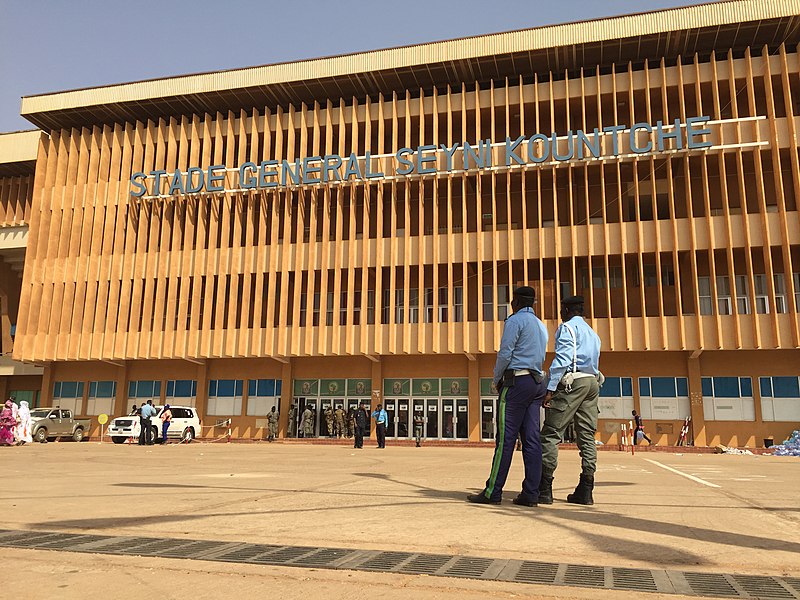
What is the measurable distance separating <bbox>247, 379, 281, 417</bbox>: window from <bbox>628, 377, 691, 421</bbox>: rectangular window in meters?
19.8

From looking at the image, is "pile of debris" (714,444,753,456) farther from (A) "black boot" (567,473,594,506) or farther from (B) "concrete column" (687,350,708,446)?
(A) "black boot" (567,473,594,506)

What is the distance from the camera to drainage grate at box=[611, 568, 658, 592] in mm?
3393

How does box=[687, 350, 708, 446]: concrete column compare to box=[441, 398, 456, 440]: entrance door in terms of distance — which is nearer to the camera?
box=[687, 350, 708, 446]: concrete column

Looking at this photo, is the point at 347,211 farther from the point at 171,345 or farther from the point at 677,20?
the point at 677,20

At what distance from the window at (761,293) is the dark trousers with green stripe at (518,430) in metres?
27.6

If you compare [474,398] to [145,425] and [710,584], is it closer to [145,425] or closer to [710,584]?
[145,425]

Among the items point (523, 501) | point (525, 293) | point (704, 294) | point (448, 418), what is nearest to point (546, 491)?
point (523, 501)

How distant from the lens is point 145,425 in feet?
93.7

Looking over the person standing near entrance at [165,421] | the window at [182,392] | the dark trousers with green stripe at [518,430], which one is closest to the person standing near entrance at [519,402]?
the dark trousers with green stripe at [518,430]

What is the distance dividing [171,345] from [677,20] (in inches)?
1230

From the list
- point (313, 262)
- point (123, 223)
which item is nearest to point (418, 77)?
point (313, 262)

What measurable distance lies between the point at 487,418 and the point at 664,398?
8.78 metres

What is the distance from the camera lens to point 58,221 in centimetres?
4184

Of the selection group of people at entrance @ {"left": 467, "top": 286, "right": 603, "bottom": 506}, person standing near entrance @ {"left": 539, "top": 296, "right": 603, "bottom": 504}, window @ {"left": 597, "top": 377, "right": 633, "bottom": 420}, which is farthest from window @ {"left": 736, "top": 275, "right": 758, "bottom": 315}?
group of people at entrance @ {"left": 467, "top": 286, "right": 603, "bottom": 506}
